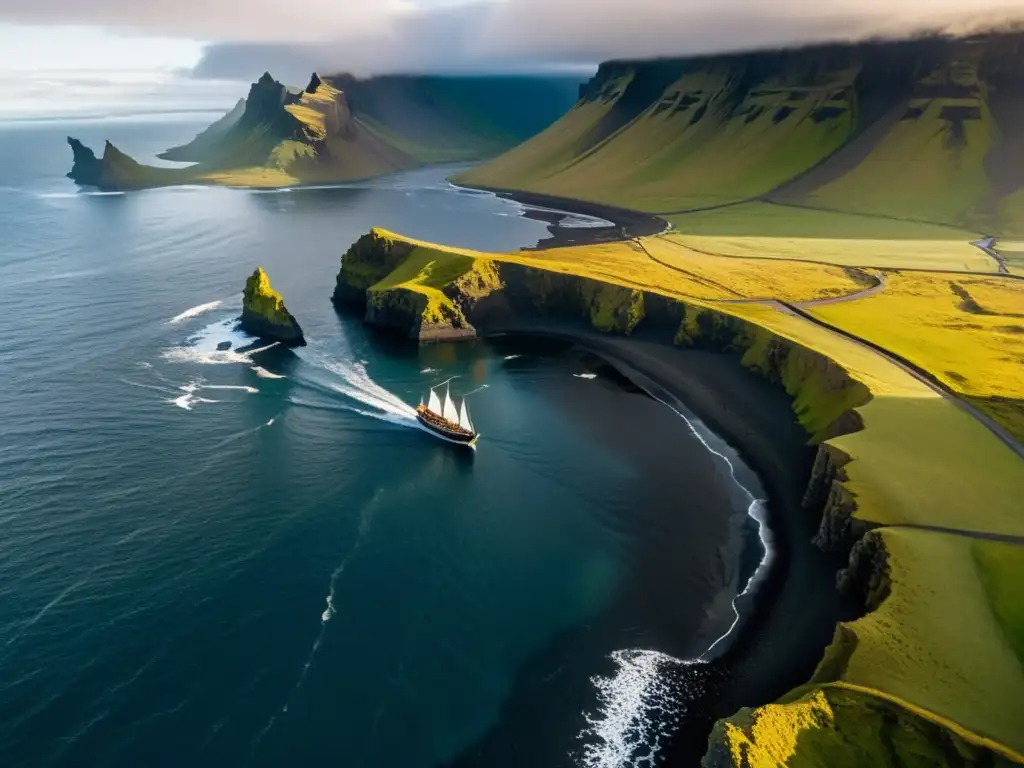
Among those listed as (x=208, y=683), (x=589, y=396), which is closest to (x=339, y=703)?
(x=208, y=683)

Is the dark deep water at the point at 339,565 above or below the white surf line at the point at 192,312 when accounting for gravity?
above

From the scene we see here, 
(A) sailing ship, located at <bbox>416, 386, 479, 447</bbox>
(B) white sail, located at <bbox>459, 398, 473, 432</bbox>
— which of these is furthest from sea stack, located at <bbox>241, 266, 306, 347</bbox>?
(B) white sail, located at <bbox>459, 398, 473, 432</bbox>

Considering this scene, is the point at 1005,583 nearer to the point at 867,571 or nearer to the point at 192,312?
the point at 867,571

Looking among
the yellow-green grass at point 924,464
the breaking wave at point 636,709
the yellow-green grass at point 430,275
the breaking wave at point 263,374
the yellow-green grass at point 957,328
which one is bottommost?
the breaking wave at point 263,374

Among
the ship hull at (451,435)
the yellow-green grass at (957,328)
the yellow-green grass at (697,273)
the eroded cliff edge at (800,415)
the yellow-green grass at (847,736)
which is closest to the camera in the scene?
the yellow-green grass at (847,736)

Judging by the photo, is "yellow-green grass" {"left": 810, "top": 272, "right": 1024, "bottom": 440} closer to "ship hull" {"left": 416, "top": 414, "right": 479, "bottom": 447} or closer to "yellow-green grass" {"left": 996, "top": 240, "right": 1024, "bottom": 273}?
"yellow-green grass" {"left": 996, "top": 240, "right": 1024, "bottom": 273}

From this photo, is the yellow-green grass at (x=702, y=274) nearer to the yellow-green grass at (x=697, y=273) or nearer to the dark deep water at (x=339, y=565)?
the yellow-green grass at (x=697, y=273)

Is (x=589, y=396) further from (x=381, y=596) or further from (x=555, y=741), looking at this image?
(x=555, y=741)

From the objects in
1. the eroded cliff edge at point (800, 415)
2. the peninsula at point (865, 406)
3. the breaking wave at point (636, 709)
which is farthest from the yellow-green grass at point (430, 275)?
the breaking wave at point (636, 709)

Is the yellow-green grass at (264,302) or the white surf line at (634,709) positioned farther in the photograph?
the yellow-green grass at (264,302)
